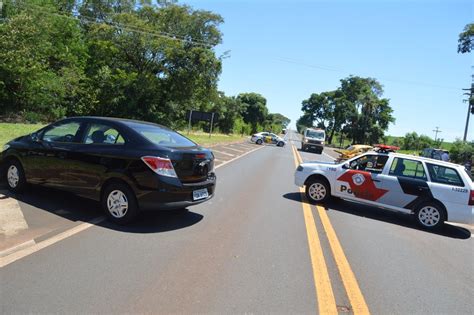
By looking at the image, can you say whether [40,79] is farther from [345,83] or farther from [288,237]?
[345,83]

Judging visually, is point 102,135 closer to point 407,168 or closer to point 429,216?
point 407,168

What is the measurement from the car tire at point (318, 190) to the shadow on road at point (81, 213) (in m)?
3.43

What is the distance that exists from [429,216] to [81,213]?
6.82 meters

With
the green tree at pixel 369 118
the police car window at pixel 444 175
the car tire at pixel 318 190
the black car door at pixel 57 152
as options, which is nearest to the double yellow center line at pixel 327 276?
the car tire at pixel 318 190

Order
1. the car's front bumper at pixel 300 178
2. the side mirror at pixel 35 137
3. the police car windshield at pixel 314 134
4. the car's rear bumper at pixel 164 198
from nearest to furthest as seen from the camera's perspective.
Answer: the car's rear bumper at pixel 164 198, the side mirror at pixel 35 137, the car's front bumper at pixel 300 178, the police car windshield at pixel 314 134

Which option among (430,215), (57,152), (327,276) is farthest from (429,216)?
(57,152)

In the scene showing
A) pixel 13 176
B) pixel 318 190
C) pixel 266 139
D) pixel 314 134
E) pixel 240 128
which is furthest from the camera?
pixel 240 128

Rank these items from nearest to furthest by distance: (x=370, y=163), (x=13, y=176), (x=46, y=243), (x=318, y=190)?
1. (x=46, y=243)
2. (x=13, y=176)
3. (x=370, y=163)
4. (x=318, y=190)

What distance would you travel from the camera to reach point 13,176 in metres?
6.97

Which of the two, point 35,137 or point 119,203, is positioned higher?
point 35,137

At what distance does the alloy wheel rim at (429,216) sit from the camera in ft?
25.3

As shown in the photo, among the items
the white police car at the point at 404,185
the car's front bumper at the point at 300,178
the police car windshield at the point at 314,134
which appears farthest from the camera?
the police car windshield at the point at 314,134

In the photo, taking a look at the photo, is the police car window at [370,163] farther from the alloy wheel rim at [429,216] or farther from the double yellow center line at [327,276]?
the double yellow center line at [327,276]

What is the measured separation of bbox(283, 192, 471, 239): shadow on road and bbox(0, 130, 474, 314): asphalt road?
0.52 metres
